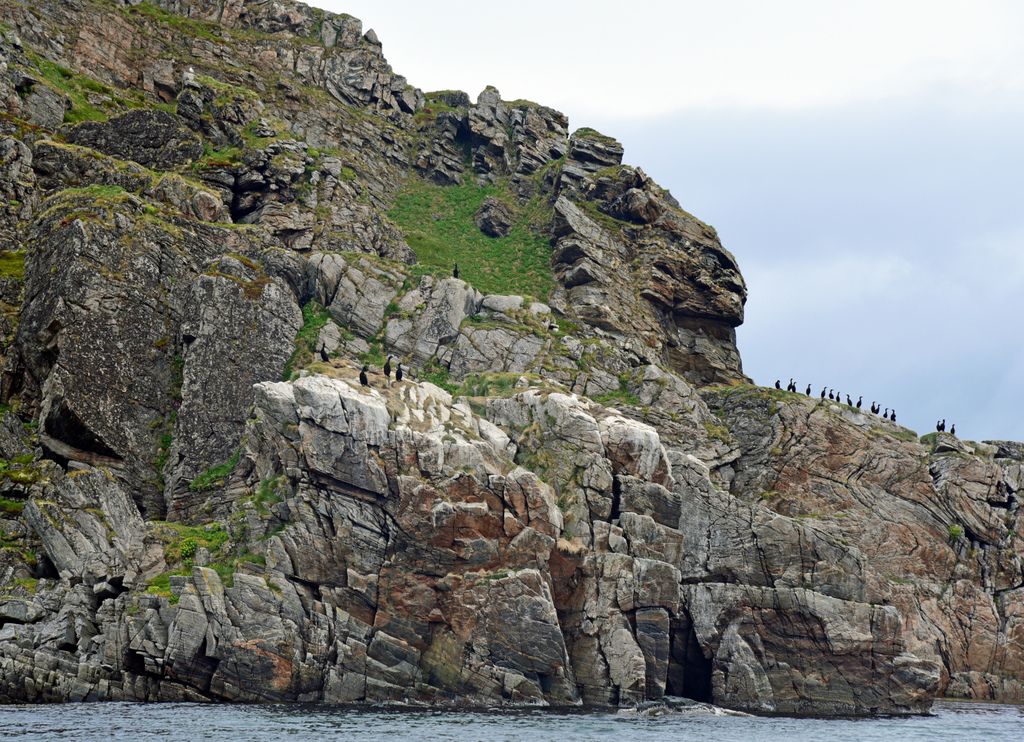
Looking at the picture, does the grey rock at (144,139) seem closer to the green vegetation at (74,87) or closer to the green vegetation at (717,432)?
the green vegetation at (74,87)

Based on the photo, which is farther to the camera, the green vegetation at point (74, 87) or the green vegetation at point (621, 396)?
the green vegetation at point (74, 87)

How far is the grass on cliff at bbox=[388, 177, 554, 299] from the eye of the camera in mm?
95812

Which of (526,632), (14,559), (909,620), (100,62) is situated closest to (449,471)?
(526,632)

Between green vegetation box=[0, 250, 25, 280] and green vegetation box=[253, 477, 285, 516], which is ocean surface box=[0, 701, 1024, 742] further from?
green vegetation box=[0, 250, 25, 280]

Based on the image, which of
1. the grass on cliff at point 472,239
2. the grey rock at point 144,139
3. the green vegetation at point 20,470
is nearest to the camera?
the green vegetation at point 20,470

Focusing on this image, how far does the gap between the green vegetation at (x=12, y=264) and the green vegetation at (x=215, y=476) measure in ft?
72.5

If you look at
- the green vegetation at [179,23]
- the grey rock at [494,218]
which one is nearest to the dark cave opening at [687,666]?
the grey rock at [494,218]

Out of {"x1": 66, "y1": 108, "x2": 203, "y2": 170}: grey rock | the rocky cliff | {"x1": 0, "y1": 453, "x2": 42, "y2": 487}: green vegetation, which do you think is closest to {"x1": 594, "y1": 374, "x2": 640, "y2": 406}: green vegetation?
the rocky cliff

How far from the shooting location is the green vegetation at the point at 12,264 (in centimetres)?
7312

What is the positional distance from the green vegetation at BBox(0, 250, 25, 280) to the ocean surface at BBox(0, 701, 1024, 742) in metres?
37.4

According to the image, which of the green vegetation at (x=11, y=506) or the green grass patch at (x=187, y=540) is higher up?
the green vegetation at (x=11, y=506)

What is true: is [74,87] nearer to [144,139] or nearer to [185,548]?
[144,139]

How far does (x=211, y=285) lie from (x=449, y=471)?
2576 centimetres

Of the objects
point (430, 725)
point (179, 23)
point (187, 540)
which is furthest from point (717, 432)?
point (179, 23)
